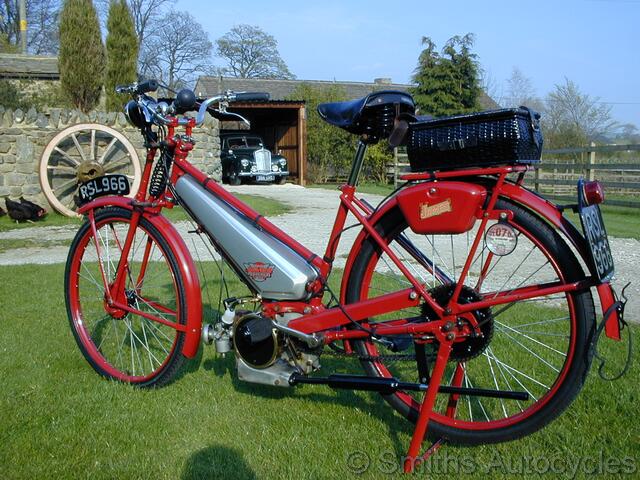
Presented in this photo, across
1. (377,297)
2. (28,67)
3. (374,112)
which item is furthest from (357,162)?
(28,67)

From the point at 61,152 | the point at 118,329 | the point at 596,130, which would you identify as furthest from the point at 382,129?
the point at 596,130

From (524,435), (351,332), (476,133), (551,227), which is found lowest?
(524,435)

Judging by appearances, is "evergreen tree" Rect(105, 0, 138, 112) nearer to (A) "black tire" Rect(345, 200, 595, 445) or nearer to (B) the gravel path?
(B) the gravel path

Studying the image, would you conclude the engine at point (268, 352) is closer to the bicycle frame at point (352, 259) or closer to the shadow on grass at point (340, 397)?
the bicycle frame at point (352, 259)

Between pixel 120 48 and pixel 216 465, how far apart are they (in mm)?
17115

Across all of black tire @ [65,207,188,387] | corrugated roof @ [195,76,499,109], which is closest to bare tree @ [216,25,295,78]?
corrugated roof @ [195,76,499,109]

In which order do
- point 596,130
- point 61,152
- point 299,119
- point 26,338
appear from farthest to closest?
point 596,130 < point 299,119 < point 61,152 < point 26,338

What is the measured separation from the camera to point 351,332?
286 centimetres

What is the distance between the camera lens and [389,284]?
404cm

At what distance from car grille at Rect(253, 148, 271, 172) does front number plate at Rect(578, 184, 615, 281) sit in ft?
63.5

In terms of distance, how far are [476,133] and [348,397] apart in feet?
5.08

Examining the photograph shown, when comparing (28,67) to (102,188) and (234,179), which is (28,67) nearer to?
(234,179)

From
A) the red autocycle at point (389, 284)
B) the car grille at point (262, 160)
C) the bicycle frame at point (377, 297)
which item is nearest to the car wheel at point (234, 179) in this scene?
the car grille at point (262, 160)

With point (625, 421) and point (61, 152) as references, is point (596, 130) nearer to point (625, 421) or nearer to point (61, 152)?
point (61, 152)
